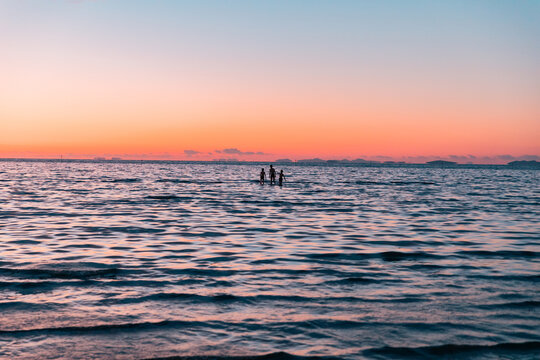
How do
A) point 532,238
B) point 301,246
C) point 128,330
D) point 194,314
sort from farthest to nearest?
point 532,238 → point 301,246 → point 194,314 → point 128,330

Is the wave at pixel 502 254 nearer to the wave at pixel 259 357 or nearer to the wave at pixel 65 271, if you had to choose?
the wave at pixel 259 357

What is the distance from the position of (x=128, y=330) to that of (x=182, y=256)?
6939 mm

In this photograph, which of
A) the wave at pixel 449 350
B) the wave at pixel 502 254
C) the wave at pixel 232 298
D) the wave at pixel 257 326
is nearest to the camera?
the wave at pixel 449 350

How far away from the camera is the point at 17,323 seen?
319 inches

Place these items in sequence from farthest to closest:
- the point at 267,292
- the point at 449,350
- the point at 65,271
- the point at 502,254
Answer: the point at 502,254 < the point at 65,271 < the point at 267,292 < the point at 449,350

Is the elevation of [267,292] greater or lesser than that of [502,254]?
lesser

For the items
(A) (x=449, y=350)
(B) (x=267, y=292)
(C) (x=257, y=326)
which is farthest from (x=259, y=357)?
(B) (x=267, y=292)

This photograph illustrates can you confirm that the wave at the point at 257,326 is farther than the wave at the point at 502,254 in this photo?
No

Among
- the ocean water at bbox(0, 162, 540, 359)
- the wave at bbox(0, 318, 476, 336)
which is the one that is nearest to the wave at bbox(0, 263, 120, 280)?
the ocean water at bbox(0, 162, 540, 359)

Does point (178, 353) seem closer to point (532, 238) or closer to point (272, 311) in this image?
point (272, 311)

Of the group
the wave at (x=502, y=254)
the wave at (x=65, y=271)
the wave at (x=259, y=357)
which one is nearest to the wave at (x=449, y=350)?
the wave at (x=259, y=357)

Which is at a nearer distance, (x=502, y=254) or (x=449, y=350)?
(x=449, y=350)

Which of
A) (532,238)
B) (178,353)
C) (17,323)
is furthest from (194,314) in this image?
(532,238)

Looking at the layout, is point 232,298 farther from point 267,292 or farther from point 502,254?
point 502,254
